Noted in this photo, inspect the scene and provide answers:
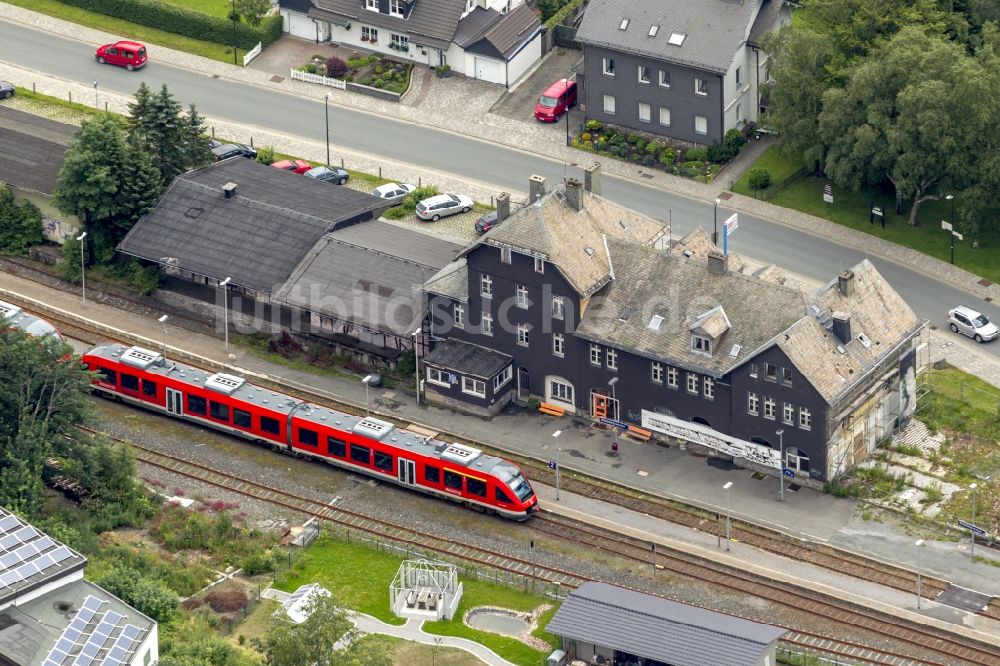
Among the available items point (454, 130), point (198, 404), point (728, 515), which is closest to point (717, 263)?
point (728, 515)

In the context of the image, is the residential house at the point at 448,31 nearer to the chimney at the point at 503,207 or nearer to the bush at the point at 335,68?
the bush at the point at 335,68

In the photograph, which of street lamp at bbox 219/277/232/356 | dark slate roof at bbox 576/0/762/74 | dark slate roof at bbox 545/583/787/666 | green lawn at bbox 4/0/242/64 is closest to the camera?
dark slate roof at bbox 545/583/787/666

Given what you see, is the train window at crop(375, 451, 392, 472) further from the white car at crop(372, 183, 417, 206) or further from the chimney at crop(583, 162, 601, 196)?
the white car at crop(372, 183, 417, 206)

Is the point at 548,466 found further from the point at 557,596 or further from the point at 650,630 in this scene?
the point at 650,630

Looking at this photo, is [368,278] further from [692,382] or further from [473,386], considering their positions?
[692,382]

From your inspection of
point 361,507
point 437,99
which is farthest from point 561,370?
point 437,99

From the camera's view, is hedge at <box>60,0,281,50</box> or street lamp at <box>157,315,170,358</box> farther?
hedge at <box>60,0,281,50</box>

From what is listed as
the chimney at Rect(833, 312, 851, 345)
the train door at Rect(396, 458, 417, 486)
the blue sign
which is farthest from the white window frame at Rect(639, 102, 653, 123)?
the blue sign
